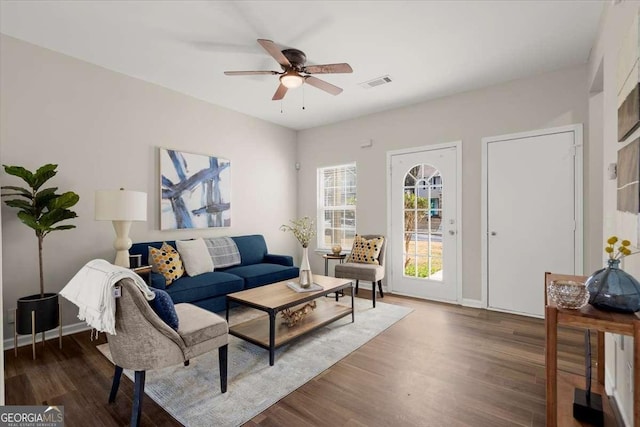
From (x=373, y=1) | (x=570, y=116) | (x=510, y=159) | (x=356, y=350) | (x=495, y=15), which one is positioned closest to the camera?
(x=373, y=1)

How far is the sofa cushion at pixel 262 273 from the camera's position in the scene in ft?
12.7

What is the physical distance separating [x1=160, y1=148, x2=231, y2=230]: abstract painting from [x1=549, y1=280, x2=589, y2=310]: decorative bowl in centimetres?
395

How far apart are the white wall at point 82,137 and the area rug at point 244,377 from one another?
3.62 feet

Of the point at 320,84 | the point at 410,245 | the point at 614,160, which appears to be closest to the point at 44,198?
the point at 320,84

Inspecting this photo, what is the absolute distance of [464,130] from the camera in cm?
407

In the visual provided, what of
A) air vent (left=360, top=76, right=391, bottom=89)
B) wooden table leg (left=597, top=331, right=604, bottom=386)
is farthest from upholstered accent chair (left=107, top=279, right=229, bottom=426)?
air vent (left=360, top=76, right=391, bottom=89)

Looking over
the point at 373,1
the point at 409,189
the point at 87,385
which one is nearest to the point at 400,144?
the point at 409,189

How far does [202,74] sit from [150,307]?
9.08 ft

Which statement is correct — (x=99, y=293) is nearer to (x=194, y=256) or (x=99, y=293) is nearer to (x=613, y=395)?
(x=194, y=256)

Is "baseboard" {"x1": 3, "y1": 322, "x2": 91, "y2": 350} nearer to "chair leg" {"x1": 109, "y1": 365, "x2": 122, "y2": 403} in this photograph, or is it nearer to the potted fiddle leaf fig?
the potted fiddle leaf fig

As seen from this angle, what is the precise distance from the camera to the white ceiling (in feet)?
8.02

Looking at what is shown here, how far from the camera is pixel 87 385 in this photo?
7.22 ft

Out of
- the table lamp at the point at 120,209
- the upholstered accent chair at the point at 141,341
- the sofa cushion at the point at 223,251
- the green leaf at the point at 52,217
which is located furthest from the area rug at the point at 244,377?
the sofa cushion at the point at 223,251

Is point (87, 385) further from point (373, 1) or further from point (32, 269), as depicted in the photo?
point (373, 1)
